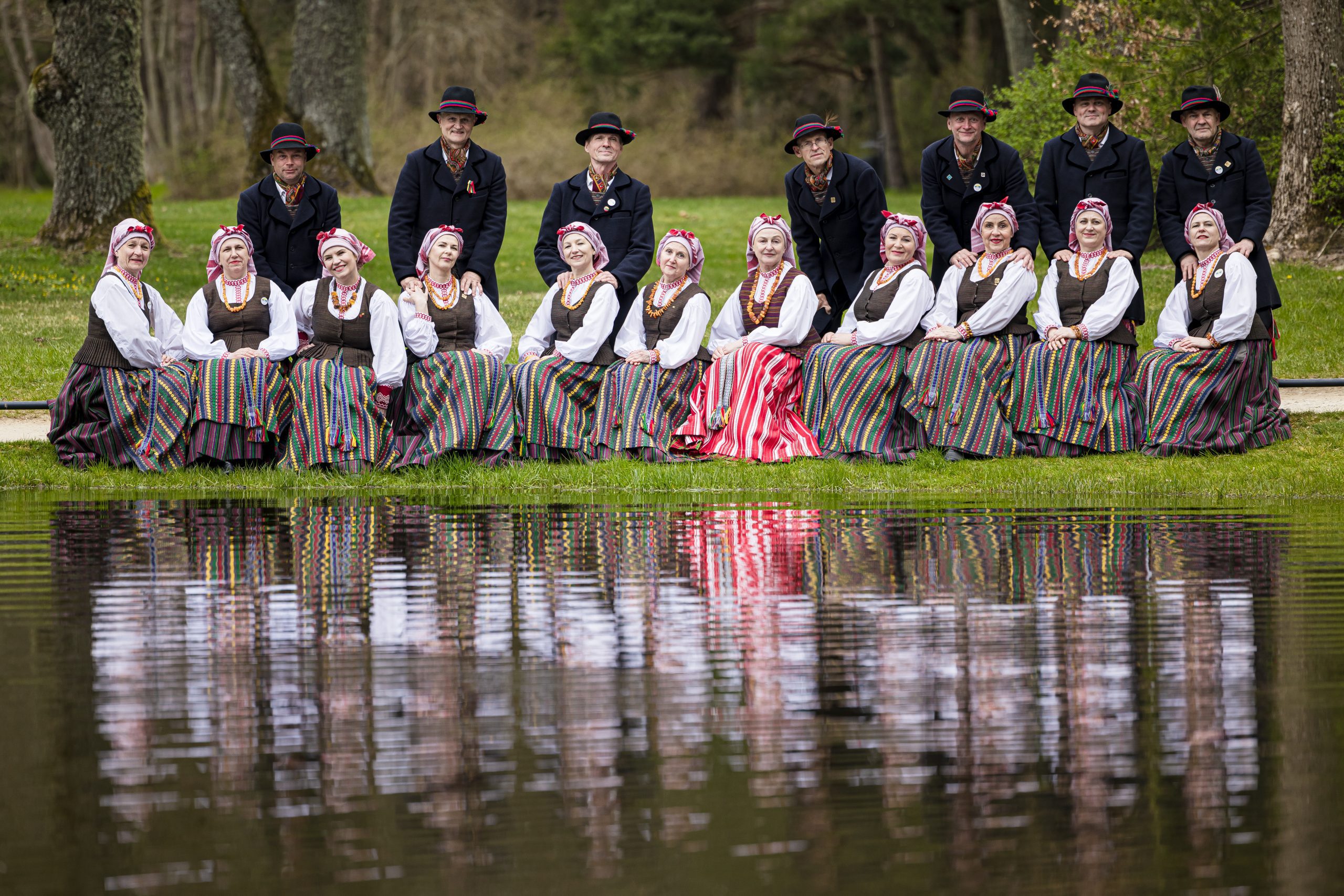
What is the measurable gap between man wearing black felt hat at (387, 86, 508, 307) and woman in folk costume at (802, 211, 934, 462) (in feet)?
6.99

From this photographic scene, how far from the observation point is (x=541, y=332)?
9.83 meters

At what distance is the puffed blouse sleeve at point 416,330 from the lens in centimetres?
949

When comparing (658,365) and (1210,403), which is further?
(658,365)

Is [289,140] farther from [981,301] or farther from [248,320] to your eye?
[981,301]

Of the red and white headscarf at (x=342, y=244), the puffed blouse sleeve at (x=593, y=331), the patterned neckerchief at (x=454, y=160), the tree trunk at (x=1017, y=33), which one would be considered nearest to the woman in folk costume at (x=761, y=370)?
the puffed blouse sleeve at (x=593, y=331)

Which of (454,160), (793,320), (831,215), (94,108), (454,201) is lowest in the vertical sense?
(793,320)

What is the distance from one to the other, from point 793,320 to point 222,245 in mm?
3366

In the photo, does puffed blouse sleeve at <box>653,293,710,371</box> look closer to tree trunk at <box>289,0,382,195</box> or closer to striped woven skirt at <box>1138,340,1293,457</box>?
striped woven skirt at <box>1138,340,1293,457</box>

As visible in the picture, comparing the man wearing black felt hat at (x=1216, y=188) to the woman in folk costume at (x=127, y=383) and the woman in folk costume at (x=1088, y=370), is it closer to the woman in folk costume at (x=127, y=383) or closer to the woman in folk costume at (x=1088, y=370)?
the woman in folk costume at (x=1088, y=370)

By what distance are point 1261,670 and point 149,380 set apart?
6945 millimetres

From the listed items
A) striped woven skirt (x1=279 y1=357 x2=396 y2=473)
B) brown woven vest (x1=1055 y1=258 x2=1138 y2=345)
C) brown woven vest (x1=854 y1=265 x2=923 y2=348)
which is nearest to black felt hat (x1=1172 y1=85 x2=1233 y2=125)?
brown woven vest (x1=1055 y1=258 x2=1138 y2=345)

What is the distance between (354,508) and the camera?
26.8 feet

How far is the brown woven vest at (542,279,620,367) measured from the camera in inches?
381

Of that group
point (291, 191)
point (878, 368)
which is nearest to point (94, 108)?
point (291, 191)
